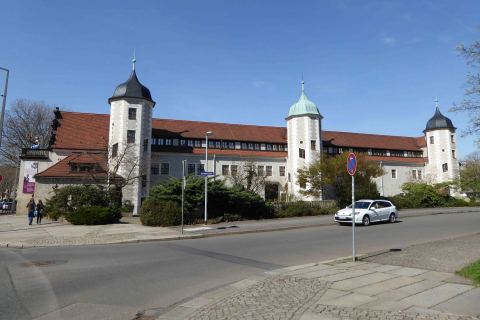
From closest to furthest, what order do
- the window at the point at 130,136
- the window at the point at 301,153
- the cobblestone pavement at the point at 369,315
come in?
the cobblestone pavement at the point at 369,315 < the window at the point at 130,136 < the window at the point at 301,153

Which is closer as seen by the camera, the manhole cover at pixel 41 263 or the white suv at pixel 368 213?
the manhole cover at pixel 41 263

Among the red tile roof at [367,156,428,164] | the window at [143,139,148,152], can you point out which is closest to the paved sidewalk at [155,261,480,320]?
the window at [143,139,148,152]

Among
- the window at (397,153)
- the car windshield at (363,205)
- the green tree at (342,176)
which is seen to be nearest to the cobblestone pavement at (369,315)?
the car windshield at (363,205)

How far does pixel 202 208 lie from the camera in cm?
2856

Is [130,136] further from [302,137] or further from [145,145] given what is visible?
[302,137]

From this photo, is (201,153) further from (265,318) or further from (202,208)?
(265,318)

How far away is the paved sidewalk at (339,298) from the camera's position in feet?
19.2

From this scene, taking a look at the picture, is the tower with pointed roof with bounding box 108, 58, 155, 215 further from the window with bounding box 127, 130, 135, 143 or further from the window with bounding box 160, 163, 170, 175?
the window with bounding box 160, 163, 170, 175

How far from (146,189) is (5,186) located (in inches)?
1998

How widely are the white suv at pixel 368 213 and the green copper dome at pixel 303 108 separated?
29.5 m

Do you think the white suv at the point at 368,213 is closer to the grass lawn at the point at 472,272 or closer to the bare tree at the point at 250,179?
the grass lawn at the point at 472,272

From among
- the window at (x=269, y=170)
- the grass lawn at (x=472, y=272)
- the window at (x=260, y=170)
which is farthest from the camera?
the window at (x=269, y=170)

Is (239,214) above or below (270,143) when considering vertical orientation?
below

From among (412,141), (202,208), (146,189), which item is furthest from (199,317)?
(412,141)
